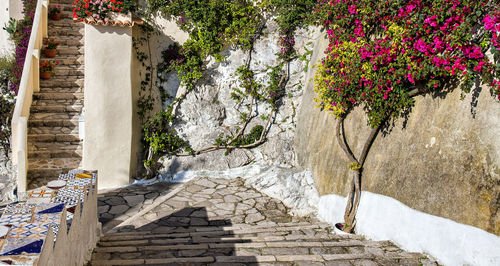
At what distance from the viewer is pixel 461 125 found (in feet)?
12.1

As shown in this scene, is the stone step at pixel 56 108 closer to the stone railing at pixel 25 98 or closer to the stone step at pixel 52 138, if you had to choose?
the stone railing at pixel 25 98

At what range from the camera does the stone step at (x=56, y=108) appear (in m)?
8.06

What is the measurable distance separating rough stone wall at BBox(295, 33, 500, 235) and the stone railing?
19.0 feet

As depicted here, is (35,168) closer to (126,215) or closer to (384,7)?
(126,215)

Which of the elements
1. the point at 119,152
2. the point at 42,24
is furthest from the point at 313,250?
the point at 42,24

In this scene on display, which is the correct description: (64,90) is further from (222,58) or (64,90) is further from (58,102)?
(222,58)

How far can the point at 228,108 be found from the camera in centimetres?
909

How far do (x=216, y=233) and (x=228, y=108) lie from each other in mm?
4362

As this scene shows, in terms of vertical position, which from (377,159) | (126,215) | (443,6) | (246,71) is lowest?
(126,215)

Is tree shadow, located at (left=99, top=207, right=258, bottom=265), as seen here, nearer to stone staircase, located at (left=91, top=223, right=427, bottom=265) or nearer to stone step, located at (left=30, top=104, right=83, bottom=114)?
stone staircase, located at (left=91, top=223, right=427, bottom=265)

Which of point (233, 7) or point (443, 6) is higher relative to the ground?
point (233, 7)

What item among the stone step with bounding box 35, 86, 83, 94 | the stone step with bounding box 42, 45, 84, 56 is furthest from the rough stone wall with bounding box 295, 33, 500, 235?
the stone step with bounding box 42, 45, 84, 56

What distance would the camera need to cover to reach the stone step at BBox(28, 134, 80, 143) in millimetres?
7777

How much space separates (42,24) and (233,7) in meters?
4.28
